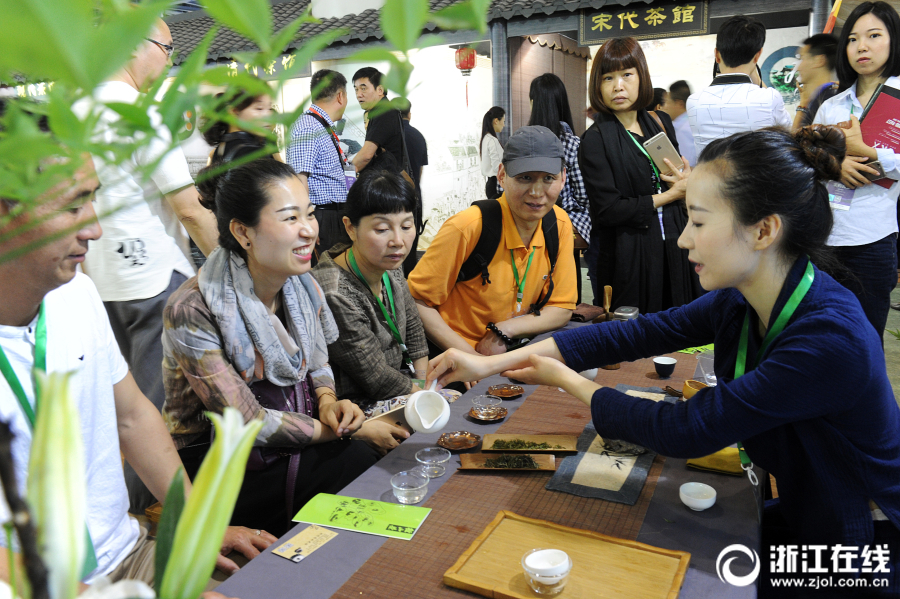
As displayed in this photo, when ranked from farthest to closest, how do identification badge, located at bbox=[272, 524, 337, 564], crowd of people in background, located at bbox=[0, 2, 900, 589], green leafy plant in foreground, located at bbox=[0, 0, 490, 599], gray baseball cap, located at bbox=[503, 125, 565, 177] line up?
gray baseball cap, located at bbox=[503, 125, 565, 177] → crowd of people in background, located at bbox=[0, 2, 900, 589] → identification badge, located at bbox=[272, 524, 337, 564] → green leafy plant in foreground, located at bbox=[0, 0, 490, 599]

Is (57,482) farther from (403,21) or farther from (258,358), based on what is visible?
(258,358)

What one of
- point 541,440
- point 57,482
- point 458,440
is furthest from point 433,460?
point 57,482

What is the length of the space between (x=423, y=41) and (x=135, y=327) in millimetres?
2315

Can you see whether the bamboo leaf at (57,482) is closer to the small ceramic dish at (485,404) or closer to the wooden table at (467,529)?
the wooden table at (467,529)

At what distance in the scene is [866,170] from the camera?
2859 mm

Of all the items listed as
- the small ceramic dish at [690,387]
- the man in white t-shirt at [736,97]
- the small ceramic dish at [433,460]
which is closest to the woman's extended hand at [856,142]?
the man in white t-shirt at [736,97]

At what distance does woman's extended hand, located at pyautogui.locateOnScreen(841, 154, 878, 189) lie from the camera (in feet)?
9.39

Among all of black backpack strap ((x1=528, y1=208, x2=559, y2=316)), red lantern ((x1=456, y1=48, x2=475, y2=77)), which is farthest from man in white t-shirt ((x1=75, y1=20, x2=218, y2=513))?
red lantern ((x1=456, y1=48, x2=475, y2=77))

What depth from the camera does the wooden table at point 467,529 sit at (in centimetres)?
111

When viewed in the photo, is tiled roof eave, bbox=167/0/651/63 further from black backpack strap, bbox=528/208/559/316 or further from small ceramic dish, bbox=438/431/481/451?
small ceramic dish, bbox=438/431/481/451

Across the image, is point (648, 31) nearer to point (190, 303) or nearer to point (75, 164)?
point (190, 303)

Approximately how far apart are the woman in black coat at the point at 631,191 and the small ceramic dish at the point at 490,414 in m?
1.70

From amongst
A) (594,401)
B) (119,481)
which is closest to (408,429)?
(594,401)

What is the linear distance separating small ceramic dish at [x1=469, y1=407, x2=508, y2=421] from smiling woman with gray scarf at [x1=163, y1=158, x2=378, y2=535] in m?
0.41
